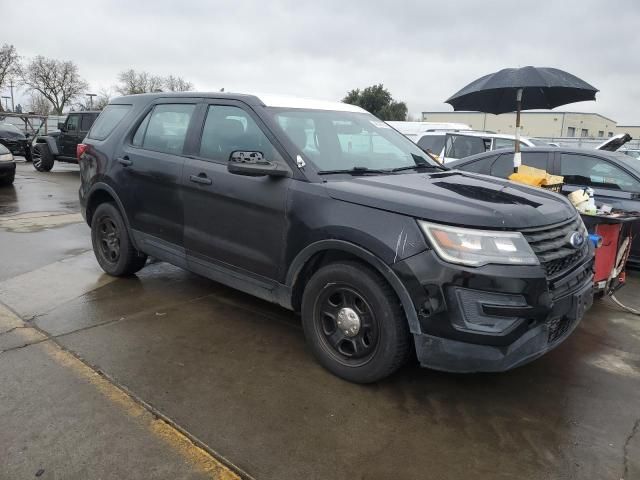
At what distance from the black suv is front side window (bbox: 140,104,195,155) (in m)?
0.01

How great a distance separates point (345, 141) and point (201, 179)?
1.14m

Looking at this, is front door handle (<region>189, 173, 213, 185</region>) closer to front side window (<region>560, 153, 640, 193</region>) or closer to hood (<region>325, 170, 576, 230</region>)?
hood (<region>325, 170, 576, 230</region>)

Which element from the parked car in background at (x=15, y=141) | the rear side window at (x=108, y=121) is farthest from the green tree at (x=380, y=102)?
the rear side window at (x=108, y=121)

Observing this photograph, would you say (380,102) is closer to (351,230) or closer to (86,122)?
(86,122)

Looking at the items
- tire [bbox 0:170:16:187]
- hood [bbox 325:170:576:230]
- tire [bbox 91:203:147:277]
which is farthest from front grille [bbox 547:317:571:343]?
tire [bbox 0:170:16:187]

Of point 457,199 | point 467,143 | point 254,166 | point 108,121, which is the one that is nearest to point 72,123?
point 467,143

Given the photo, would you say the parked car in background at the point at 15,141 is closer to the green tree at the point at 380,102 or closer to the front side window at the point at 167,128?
the front side window at the point at 167,128

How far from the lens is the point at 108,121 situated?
16.8ft

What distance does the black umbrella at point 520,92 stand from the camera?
5953 millimetres

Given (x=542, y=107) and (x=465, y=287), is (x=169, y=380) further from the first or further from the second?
(x=542, y=107)

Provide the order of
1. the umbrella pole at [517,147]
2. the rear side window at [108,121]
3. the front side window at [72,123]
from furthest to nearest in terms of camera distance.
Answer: the front side window at [72,123], the umbrella pole at [517,147], the rear side window at [108,121]

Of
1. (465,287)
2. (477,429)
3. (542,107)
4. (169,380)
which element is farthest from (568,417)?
(542,107)

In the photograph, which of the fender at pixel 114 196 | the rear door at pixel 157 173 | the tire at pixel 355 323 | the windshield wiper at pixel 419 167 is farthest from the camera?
the fender at pixel 114 196

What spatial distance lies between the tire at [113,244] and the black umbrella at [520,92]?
14.6ft
